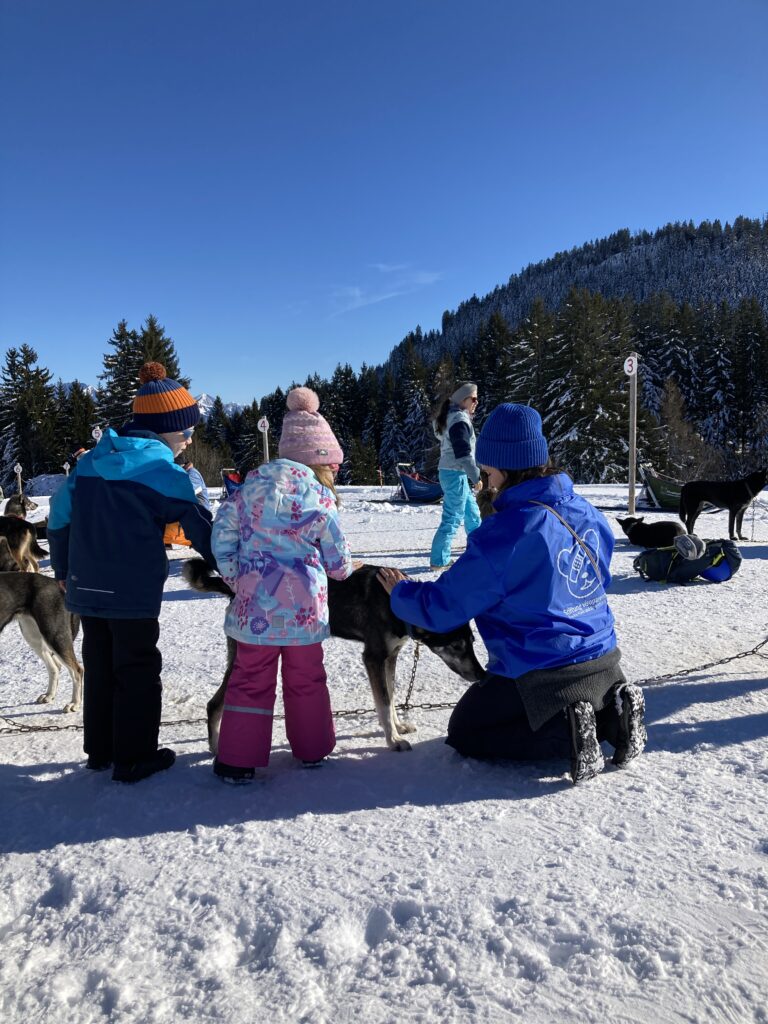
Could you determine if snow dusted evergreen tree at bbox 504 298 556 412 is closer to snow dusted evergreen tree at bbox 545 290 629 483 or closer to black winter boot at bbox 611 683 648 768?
snow dusted evergreen tree at bbox 545 290 629 483

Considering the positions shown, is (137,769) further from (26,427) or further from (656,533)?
(26,427)

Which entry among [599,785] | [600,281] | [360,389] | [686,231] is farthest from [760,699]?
[686,231]

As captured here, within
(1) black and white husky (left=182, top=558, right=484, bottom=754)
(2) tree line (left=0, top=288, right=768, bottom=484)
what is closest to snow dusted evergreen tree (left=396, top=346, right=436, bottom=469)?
(2) tree line (left=0, top=288, right=768, bottom=484)

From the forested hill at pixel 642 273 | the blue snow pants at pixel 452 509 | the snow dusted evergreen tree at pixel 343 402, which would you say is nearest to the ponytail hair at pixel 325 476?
the blue snow pants at pixel 452 509

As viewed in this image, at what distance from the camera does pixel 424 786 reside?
2.70 m

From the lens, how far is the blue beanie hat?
288 centimetres

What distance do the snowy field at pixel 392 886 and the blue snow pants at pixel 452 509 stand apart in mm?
3991

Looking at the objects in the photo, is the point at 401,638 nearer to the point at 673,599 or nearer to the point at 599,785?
the point at 599,785

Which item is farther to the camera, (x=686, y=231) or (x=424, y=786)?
(x=686, y=231)

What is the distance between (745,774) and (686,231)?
180m

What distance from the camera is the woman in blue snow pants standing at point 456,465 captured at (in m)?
6.92

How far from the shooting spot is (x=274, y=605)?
8.96ft

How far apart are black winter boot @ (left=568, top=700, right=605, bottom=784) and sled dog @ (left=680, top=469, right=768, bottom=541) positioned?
8.23 metres

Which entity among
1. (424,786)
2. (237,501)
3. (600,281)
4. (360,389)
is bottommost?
(424,786)
